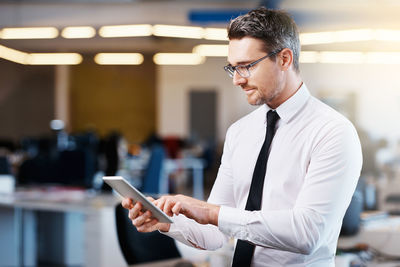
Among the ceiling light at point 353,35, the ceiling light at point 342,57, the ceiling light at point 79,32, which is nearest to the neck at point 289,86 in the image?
the ceiling light at point 353,35

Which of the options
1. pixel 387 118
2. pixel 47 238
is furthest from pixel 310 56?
pixel 47 238

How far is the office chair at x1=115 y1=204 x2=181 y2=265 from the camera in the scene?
272cm

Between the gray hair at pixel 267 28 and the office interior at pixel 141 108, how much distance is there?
3.80 feet

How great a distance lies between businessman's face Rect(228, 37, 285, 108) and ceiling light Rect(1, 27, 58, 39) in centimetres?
1004

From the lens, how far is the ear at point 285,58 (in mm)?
1793

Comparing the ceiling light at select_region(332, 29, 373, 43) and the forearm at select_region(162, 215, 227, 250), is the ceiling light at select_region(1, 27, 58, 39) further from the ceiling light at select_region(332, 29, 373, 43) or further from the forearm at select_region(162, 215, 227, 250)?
the forearm at select_region(162, 215, 227, 250)

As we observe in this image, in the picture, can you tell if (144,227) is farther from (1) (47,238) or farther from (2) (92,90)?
(2) (92,90)

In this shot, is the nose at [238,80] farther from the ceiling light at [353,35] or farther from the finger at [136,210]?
the ceiling light at [353,35]

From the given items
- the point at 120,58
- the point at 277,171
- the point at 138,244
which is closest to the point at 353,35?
the point at 120,58

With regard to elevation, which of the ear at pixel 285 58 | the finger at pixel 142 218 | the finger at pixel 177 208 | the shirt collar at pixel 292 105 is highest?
the ear at pixel 285 58

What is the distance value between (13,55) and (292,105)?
43.6 feet

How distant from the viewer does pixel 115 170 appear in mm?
6855

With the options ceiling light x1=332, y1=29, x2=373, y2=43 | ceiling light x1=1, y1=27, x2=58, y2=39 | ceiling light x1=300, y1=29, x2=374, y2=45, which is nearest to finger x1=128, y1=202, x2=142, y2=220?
ceiling light x1=332, y1=29, x2=373, y2=43

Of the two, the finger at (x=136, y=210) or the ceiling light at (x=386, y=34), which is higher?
the ceiling light at (x=386, y=34)
